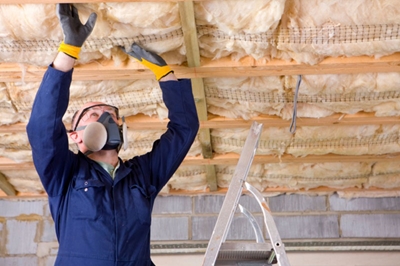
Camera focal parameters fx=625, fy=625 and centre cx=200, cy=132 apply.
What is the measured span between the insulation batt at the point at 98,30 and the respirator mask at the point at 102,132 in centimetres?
43

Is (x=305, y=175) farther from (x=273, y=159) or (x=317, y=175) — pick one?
(x=273, y=159)

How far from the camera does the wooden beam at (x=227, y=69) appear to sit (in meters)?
3.36

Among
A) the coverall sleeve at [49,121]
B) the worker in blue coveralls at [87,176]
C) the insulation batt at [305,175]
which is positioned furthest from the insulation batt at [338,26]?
the insulation batt at [305,175]

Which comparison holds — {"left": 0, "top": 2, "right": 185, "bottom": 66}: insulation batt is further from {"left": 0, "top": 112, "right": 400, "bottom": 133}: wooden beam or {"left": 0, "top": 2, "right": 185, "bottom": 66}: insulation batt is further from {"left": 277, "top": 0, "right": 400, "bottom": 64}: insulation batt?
{"left": 0, "top": 112, "right": 400, "bottom": 133}: wooden beam

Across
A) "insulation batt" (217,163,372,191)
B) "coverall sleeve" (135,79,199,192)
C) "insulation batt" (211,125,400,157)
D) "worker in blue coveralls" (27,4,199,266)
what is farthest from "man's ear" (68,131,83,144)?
"insulation batt" (217,163,372,191)

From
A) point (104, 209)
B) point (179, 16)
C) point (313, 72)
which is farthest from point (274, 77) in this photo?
Result: point (104, 209)

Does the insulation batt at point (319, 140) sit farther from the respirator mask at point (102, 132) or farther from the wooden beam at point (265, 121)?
the respirator mask at point (102, 132)

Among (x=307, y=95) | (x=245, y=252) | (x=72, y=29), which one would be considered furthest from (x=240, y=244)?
(x=307, y=95)

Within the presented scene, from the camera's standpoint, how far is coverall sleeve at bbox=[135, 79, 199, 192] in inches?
113

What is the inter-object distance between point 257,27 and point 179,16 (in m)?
0.39

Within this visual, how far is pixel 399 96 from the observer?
12.3 feet

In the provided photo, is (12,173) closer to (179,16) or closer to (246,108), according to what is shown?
(246,108)

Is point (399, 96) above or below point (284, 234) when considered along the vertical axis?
above

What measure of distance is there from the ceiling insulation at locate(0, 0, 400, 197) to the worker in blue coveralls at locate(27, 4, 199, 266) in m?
0.43
